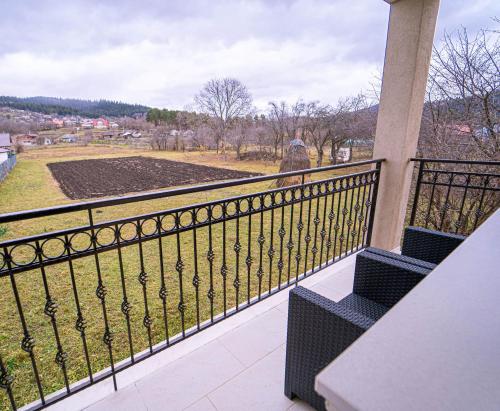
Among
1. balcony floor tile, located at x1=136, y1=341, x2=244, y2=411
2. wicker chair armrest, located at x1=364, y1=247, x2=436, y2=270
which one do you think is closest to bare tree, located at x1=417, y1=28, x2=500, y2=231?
wicker chair armrest, located at x1=364, y1=247, x2=436, y2=270

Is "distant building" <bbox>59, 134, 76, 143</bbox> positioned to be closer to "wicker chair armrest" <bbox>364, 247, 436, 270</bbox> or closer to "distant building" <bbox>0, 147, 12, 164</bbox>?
"distant building" <bbox>0, 147, 12, 164</bbox>

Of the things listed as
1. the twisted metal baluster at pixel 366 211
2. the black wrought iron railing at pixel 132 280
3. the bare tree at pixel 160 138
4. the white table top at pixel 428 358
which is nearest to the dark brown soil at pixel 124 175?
the bare tree at pixel 160 138

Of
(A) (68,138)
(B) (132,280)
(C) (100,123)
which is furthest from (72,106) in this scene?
(B) (132,280)

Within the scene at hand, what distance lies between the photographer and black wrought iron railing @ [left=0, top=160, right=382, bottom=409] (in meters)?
1.22

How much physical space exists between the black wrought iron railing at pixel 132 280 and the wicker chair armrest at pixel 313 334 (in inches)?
25.9

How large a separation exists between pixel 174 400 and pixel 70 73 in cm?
1022

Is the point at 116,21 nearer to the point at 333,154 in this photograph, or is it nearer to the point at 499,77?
the point at 499,77

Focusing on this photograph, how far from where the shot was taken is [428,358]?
0.42m

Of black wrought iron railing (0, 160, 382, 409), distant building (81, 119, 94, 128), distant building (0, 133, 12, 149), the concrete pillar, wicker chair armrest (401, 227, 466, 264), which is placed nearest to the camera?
black wrought iron railing (0, 160, 382, 409)

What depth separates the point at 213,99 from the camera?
67.1 feet

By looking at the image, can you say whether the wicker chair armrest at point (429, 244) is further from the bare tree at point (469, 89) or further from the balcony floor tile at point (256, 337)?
the bare tree at point (469, 89)

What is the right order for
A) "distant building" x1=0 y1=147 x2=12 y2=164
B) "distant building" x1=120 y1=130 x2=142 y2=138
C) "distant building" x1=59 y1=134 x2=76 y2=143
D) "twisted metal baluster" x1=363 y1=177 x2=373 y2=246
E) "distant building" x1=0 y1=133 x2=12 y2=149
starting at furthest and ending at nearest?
"distant building" x1=120 y1=130 x2=142 y2=138 → "distant building" x1=59 y1=134 x2=76 y2=143 → "distant building" x1=0 y1=133 x2=12 y2=149 → "distant building" x1=0 y1=147 x2=12 y2=164 → "twisted metal baluster" x1=363 y1=177 x2=373 y2=246

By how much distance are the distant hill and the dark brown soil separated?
377 centimetres

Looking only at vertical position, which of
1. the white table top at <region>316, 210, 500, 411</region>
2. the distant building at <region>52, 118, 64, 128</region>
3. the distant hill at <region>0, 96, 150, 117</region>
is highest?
the distant hill at <region>0, 96, 150, 117</region>
